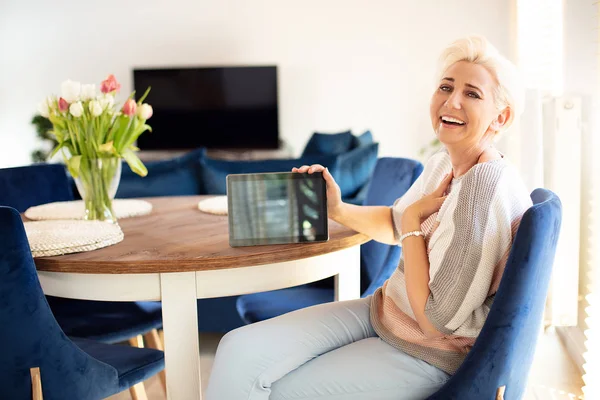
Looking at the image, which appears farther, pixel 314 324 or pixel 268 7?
pixel 268 7

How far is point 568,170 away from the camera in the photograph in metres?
2.91

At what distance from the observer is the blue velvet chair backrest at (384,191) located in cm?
227

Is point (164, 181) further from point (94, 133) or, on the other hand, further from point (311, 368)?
point (311, 368)

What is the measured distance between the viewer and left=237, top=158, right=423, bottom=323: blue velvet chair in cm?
226

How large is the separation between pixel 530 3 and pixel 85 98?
4119mm

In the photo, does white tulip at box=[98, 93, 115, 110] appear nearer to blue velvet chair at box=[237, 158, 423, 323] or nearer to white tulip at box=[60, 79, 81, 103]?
Result: white tulip at box=[60, 79, 81, 103]

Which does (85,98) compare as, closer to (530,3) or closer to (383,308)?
(383,308)

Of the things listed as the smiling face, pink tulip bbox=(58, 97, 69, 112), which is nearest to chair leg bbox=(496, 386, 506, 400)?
the smiling face

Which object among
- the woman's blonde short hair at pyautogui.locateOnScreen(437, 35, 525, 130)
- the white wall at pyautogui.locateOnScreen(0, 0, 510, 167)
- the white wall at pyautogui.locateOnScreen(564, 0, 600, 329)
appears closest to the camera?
the woman's blonde short hair at pyautogui.locateOnScreen(437, 35, 525, 130)

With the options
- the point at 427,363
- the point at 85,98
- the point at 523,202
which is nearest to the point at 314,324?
the point at 427,363

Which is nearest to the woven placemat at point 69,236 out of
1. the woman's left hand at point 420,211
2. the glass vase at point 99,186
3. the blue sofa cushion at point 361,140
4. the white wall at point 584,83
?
the glass vase at point 99,186

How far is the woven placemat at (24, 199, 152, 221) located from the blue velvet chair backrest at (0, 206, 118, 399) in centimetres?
75

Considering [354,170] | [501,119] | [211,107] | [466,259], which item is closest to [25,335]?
[466,259]

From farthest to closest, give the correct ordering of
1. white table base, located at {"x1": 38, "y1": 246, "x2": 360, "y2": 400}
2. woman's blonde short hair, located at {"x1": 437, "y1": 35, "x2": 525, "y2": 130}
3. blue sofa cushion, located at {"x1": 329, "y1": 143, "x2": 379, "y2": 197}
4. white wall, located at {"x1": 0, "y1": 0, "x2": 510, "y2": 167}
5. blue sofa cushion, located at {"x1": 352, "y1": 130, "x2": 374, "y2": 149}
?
white wall, located at {"x1": 0, "y1": 0, "x2": 510, "y2": 167}
blue sofa cushion, located at {"x1": 352, "y1": 130, "x2": 374, "y2": 149}
blue sofa cushion, located at {"x1": 329, "y1": 143, "x2": 379, "y2": 197}
white table base, located at {"x1": 38, "y1": 246, "x2": 360, "y2": 400}
woman's blonde short hair, located at {"x1": 437, "y1": 35, "x2": 525, "y2": 130}
